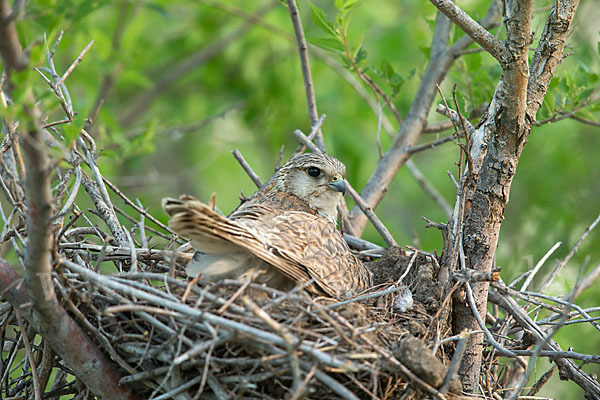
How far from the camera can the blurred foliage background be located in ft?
21.6

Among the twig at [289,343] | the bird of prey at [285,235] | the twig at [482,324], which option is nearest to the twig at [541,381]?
the twig at [482,324]

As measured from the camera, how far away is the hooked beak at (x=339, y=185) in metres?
4.65

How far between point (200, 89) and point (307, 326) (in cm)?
647

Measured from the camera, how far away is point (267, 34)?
332 inches

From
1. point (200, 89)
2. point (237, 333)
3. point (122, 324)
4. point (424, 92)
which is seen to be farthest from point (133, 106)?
point (237, 333)

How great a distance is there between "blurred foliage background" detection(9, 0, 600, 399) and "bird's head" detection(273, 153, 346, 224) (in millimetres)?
1101

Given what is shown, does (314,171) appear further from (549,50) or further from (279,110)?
(279,110)

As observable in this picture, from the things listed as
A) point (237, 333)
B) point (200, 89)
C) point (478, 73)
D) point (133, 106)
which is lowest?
point (237, 333)

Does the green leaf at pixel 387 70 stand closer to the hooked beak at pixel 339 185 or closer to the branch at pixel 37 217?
the hooked beak at pixel 339 185

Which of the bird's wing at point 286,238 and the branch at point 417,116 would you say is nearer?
the bird's wing at point 286,238

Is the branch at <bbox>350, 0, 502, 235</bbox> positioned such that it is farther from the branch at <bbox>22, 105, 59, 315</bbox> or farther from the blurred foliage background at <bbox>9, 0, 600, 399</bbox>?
the branch at <bbox>22, 105, 59, 315</bbox>

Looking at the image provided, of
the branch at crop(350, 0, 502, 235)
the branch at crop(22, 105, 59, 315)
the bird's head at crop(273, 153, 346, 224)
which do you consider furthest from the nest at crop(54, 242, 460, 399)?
the branch at crop(350, 0, 502, 235)

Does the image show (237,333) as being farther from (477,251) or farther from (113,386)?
(477,251)

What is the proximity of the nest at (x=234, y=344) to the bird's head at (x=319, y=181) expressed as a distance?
159cm
